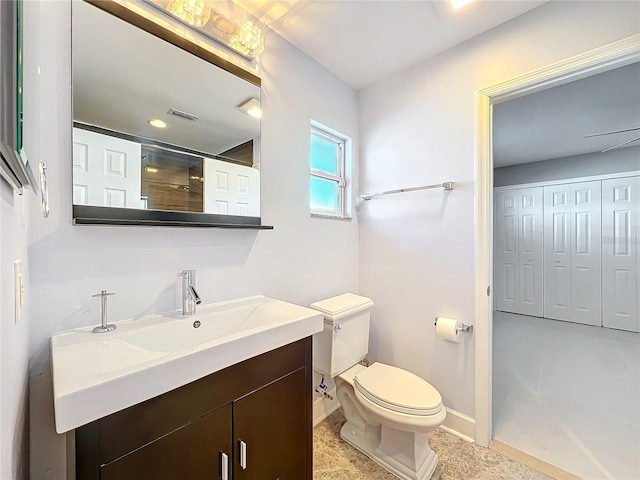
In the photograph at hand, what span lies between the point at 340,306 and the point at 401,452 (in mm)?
824

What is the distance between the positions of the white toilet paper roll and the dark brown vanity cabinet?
0.98 m

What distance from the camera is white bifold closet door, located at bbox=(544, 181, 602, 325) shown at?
3752 millimetres

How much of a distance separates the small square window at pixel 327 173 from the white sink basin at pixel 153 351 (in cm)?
89

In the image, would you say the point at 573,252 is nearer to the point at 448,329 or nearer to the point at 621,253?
the point at 621,253

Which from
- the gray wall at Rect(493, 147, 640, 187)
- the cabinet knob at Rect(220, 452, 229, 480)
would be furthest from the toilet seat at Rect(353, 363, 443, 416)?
the gray wall at Rect(493, 147, 640, 187)

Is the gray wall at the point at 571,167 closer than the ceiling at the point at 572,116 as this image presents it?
No

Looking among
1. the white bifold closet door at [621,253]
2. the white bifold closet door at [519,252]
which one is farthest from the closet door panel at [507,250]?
the white bifold closet door at [621,253]

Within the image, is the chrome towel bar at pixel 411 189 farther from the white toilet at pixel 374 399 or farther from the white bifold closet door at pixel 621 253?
the white bifold closet door at pixel 621 253

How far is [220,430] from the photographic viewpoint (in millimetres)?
882

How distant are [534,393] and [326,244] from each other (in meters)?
2.04

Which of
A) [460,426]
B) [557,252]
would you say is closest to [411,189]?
[460,426]

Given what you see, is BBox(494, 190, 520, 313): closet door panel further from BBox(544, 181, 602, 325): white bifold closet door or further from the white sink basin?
the white sink basin

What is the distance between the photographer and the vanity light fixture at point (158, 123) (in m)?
1.18

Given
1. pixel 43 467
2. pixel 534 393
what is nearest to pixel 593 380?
pixel 534 393
